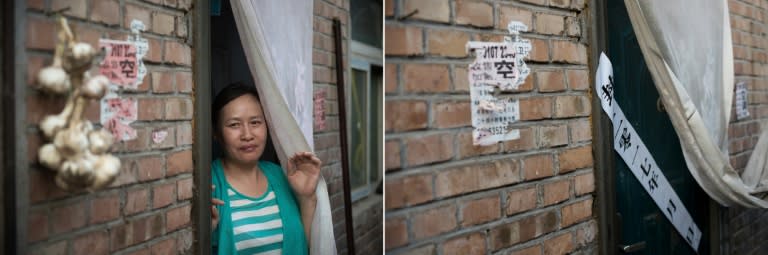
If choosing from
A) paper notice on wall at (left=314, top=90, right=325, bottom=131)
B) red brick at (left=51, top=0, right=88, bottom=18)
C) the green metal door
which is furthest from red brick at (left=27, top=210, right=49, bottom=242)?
the green metal door

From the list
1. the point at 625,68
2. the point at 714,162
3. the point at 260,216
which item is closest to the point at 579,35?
the point at 625,68

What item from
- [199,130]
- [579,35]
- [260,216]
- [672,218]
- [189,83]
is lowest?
[672,218]

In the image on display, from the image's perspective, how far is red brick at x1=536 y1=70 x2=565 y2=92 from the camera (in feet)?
5.43

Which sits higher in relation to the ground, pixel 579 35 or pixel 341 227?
pixel 579 35

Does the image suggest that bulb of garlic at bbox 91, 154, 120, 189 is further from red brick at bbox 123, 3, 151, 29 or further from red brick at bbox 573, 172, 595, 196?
red brick at bbox 573, 172, 595, 196

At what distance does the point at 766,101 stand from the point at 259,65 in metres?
2.84

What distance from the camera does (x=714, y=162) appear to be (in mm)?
2115

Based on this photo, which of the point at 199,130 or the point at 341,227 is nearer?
the point at 199,130

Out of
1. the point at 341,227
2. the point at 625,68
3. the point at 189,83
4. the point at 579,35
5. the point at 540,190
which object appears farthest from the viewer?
the point at 625,68

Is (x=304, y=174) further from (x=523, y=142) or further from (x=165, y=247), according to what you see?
(x=523, y=142)

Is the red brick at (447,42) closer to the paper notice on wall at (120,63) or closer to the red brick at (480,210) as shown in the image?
the red brick at (480,210)

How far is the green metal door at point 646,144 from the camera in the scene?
2020 mm

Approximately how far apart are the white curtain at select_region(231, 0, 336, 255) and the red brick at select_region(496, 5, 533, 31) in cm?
50

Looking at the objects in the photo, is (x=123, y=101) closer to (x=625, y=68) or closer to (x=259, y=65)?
(x=259, y=65)
